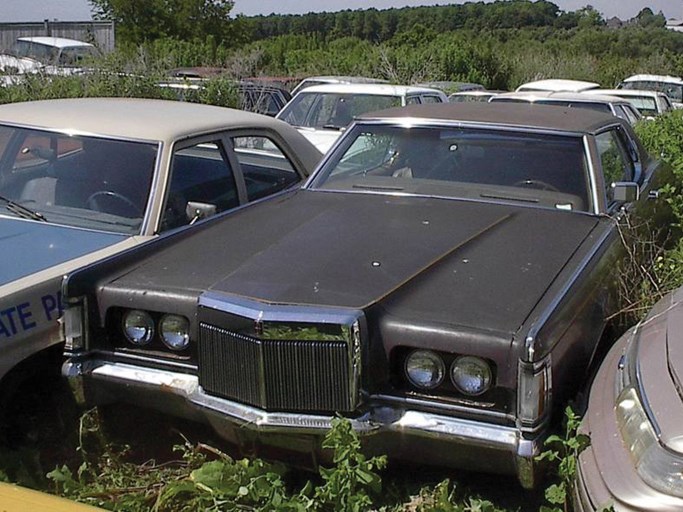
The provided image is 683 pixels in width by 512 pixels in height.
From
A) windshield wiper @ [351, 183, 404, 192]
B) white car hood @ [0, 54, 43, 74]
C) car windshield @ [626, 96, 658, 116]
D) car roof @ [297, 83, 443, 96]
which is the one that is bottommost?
car windshield @ [626, 96, 658, 116]

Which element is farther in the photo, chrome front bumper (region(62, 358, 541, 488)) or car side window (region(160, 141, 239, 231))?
car side window (region(160, 141, 239, 231))

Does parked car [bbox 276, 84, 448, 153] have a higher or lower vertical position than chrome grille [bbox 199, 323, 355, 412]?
higher

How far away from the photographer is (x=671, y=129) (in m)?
8.40

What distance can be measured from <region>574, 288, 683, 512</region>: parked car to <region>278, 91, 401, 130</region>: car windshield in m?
7.29

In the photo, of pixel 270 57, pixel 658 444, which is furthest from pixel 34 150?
pixel 270 57

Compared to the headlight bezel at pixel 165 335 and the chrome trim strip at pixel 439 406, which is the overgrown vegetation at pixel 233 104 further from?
the headlight bezel at pixel 165 335

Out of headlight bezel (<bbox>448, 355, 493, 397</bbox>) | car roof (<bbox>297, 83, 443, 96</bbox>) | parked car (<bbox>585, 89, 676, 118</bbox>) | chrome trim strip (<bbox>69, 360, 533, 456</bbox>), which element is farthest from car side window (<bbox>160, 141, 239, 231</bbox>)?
parked car (<bbox>585, 89, 676, 118</bbox>)

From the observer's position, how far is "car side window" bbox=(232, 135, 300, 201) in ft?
17.1

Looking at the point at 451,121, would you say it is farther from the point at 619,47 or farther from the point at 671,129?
the point at 619,47

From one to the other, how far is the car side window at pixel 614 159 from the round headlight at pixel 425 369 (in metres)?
1.90

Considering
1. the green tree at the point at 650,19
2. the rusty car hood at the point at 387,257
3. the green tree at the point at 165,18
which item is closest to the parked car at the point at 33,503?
the rusty car hood at the point at 387,257

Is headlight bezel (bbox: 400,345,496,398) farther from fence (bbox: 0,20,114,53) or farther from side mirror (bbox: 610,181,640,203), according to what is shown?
fence (bbox: 0,20,114,53)

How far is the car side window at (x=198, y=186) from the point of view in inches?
176

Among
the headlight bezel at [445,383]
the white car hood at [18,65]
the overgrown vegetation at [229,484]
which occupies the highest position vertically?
the white car hood at [18,65]
